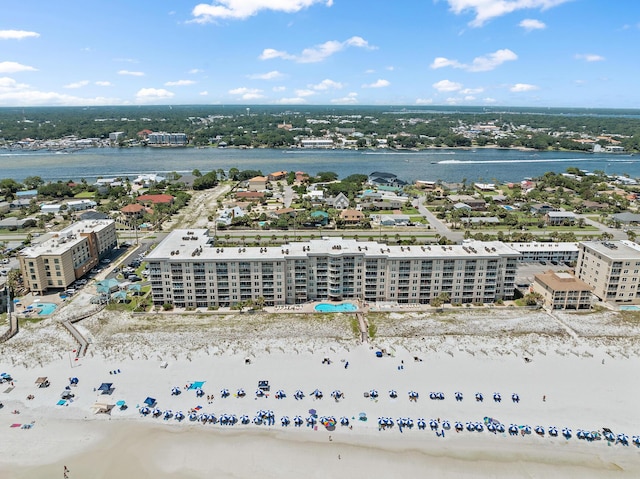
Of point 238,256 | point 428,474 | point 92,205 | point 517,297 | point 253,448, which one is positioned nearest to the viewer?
point 428,474

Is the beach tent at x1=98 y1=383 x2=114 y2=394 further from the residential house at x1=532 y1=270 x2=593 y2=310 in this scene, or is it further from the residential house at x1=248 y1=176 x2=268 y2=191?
the residential house at x1=248 y1=176 x2=268 y2=191

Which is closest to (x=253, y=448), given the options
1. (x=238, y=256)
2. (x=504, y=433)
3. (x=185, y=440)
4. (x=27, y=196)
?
(x=185, y=440)

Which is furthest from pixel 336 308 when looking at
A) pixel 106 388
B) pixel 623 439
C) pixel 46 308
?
pixel 46 308

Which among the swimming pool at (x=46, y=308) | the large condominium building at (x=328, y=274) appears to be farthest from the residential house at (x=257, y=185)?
the swimming pool at (x=46, y=308)

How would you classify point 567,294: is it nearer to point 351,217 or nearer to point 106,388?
point 351,217

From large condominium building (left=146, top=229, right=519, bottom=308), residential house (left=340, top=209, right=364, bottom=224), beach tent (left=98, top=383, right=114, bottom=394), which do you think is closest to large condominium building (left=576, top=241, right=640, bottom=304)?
large condominium building (left=146, top=229, right=519, bottom=308)

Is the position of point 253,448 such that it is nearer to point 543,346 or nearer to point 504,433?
point 504,433
